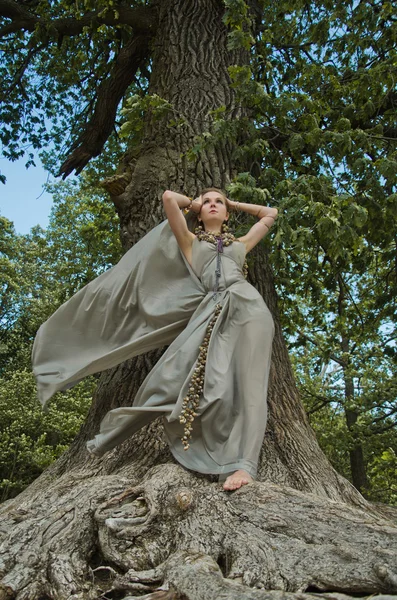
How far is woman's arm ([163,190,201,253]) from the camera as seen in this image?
4.49 m

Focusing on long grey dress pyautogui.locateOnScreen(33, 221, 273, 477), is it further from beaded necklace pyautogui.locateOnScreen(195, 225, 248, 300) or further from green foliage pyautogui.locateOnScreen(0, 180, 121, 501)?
green foliage pyautogui.locateOnScreen(0, 180, 121, 501)

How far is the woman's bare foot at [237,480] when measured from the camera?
11.7 feet

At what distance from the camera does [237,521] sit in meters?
3.21

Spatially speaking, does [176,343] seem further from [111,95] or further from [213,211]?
[111,95]

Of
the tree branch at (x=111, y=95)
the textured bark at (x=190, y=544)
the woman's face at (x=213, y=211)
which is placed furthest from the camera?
the tree branch at (x=111, y=95)

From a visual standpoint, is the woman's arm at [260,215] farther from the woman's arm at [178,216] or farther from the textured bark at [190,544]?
the textured bark at [190,544]

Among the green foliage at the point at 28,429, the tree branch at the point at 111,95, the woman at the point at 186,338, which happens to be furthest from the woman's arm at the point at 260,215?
the green foliage at the point at 28,429

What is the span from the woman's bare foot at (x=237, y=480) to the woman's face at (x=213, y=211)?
74.6 inches

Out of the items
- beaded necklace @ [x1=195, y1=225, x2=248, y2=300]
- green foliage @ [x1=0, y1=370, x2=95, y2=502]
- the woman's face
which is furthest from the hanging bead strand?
green foliage @ [x1=0, y1=370, x2=95, y2=502]

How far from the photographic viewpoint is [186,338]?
423 cm

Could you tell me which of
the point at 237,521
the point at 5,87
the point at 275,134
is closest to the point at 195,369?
the point at 237,521

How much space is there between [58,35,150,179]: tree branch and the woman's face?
3543 mm

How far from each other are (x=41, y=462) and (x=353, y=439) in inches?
228

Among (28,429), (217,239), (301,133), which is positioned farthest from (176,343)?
(28,429)
